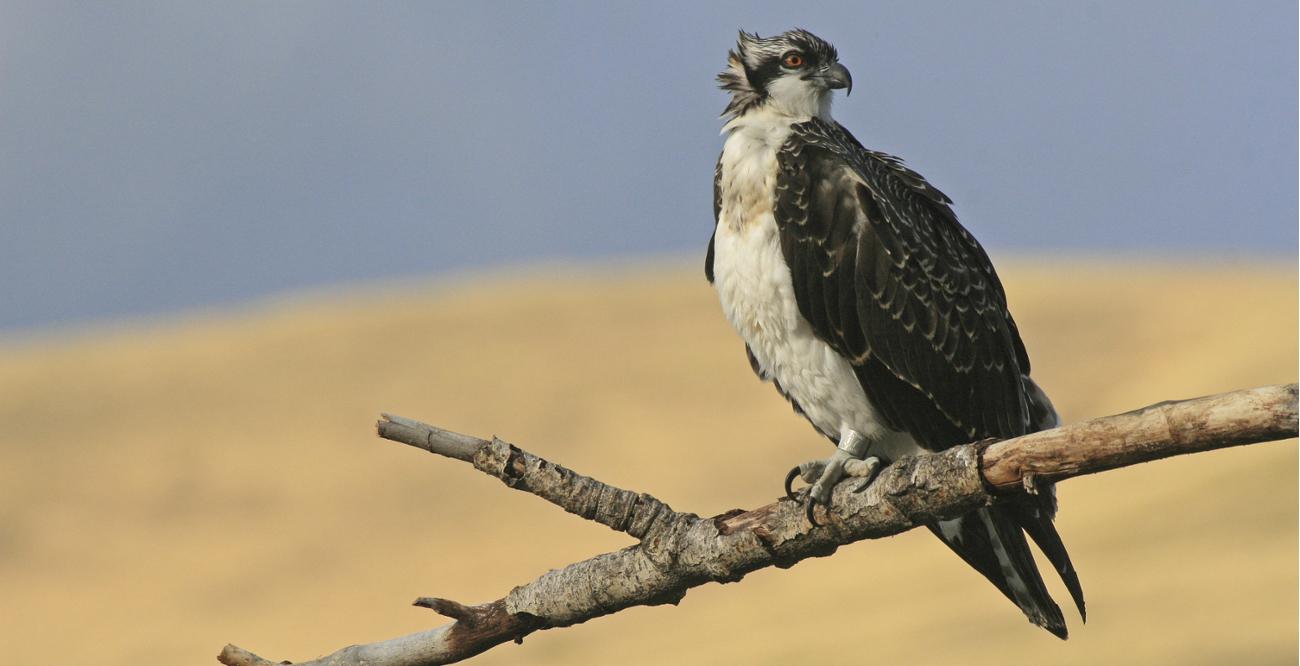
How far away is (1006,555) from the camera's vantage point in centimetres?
554

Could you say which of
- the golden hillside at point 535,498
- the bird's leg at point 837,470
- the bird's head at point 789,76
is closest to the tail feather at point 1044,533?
the bird's leg at point 837,470

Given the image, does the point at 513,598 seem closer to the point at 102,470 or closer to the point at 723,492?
the point at 723,492

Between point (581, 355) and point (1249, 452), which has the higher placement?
point (581, 355)

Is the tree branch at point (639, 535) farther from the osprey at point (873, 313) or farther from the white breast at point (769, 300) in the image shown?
the white breast at point (769, 300)

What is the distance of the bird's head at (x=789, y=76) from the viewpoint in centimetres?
629

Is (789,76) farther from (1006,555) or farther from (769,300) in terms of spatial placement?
(1006,555)

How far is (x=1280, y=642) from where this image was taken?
52.7 feet

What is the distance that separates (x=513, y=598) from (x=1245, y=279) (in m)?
42.4

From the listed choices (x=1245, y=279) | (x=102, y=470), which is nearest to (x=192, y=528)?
(x=102, y=470)

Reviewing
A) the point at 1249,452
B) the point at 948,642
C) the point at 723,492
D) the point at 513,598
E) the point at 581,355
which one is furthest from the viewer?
the point at 581,355

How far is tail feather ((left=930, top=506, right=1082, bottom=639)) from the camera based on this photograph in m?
5.38

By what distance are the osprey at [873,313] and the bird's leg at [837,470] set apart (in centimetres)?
1

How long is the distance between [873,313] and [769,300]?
50 centimetres

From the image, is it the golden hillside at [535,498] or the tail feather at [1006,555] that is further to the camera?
the golden hillside at [535,498]
